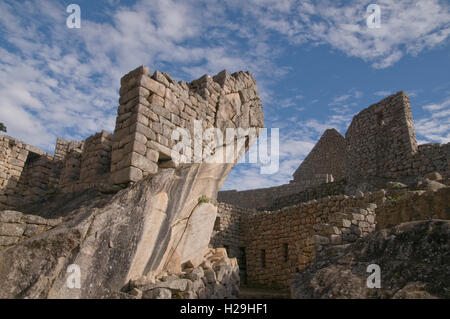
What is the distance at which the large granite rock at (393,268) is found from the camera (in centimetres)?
344

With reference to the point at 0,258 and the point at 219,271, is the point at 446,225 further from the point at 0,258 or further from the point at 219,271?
the point at 0,258

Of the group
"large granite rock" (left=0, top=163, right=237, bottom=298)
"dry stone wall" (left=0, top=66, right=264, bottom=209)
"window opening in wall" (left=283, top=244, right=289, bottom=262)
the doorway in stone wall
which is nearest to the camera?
"large granite rock" (left=0, top=163, right=237, bottom=298)

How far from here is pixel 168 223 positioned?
5.01m

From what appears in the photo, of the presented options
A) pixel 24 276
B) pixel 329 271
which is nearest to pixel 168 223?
pixel 24 276

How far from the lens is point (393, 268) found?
3850 millimetres

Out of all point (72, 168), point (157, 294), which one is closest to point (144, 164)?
point (157, 294)

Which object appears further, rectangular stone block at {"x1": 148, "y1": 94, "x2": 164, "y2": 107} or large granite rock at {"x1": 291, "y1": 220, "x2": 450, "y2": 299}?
rectangular stone block at {"x1": 148, "y1": 94, "x2": 164, "y2": 107}

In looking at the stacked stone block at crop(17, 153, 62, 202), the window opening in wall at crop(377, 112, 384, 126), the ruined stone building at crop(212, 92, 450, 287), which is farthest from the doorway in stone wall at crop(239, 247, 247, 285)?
the window opening in wall at crop(377, 112, 384, 126)

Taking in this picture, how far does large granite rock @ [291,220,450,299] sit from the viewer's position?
3.44 metres

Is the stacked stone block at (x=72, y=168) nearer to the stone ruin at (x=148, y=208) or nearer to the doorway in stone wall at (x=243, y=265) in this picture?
the stone ruin at (x=148, y=208)

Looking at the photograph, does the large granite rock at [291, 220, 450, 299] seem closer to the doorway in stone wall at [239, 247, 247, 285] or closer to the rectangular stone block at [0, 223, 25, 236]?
the rectangular stone block at [0, 223, 25, 236]

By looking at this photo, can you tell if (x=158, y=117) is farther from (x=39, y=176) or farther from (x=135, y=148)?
(x=39, y=176)

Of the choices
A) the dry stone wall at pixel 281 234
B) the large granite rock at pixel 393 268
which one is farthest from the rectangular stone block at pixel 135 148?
the dry stone wall at pixel 281 234

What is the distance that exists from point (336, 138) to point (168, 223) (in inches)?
869
